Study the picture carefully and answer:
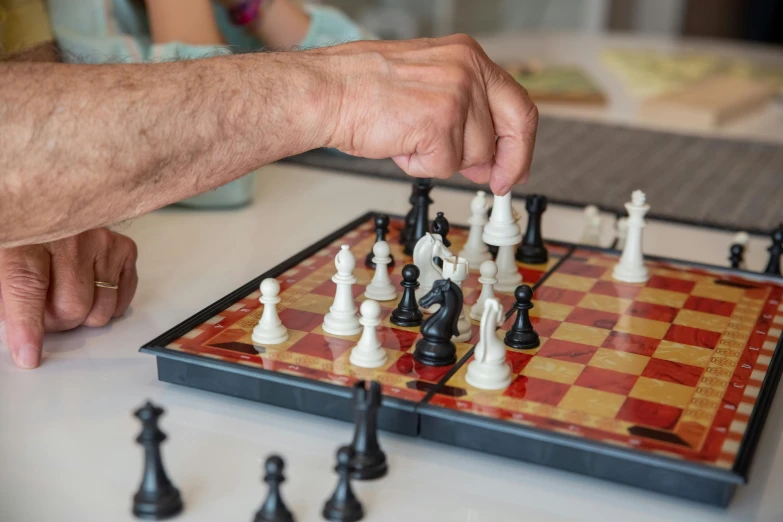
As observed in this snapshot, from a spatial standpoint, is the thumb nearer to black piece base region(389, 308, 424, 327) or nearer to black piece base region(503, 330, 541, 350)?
black piece base region(389, 308, 424, 327)

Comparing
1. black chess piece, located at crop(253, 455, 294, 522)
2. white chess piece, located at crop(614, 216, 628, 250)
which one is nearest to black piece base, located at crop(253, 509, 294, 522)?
black chess piece, located at crop(253, 455, 294, 522)

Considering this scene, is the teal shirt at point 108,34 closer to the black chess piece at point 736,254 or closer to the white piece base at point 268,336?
the white piece base at point 268,336

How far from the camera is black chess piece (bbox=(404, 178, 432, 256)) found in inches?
62.9

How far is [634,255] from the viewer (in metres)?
1.53

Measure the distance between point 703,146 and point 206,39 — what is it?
1.44 m

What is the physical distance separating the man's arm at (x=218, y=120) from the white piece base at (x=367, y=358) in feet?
0.91

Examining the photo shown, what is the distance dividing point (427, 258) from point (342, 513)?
55 cm

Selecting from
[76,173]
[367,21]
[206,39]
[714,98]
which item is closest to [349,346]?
[76,173]

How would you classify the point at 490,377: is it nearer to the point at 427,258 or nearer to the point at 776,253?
the point at 427,258

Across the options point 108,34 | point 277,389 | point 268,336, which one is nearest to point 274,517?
point 277,389

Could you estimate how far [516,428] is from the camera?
102 centimetres

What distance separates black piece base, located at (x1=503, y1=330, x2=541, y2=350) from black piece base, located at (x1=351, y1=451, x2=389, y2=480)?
0.29 metres

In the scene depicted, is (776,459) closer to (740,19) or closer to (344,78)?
(344,78)

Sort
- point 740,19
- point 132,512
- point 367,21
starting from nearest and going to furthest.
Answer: point 132,512 < point 367,21 < point 740,19
